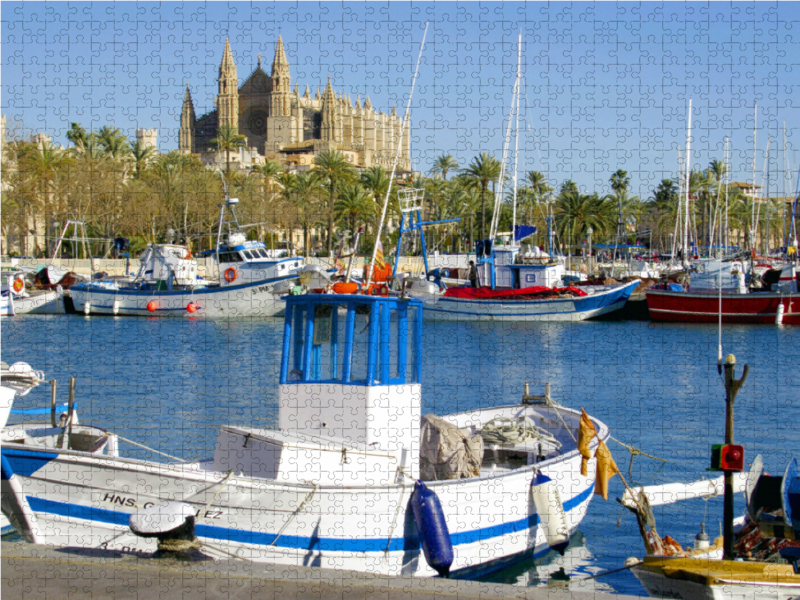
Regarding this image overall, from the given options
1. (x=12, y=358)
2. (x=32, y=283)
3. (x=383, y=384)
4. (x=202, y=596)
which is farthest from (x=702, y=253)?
(x=202, y=596)

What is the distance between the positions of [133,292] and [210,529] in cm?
3650

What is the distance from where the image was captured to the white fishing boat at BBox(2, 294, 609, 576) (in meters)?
7.93

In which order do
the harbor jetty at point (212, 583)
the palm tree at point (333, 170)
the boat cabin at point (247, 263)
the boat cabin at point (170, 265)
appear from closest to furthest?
1. the harbor jetty at point (212, 583)
2. the boat cabin at point (247, 263)
3. the boat cabin at point (170, 265)
4. the palm tree at point (333, 170)

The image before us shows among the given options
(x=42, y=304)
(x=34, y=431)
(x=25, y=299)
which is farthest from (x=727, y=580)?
(x=42, y=304)

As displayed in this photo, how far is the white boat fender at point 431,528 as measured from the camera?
816cm

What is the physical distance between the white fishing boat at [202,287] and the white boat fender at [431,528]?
32.0 m

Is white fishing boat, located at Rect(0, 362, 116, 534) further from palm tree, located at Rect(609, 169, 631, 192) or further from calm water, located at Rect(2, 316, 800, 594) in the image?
palm tree, located at Rect(609, 169, 631, 192)

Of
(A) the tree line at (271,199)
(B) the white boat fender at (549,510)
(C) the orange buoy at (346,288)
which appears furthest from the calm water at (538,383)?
(A) the tree line at (271,199)

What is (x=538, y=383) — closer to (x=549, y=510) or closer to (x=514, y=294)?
(x=549, y=510)

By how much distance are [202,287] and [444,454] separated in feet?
111

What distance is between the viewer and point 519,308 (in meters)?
40.1

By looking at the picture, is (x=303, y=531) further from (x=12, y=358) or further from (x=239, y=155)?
(x=239, y=155)

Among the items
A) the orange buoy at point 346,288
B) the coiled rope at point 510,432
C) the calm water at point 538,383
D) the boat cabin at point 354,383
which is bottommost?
the calm water at point 538,383

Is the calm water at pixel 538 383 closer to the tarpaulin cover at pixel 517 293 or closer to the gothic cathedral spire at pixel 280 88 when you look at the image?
the tarpaulin cover at pixel 517 293
